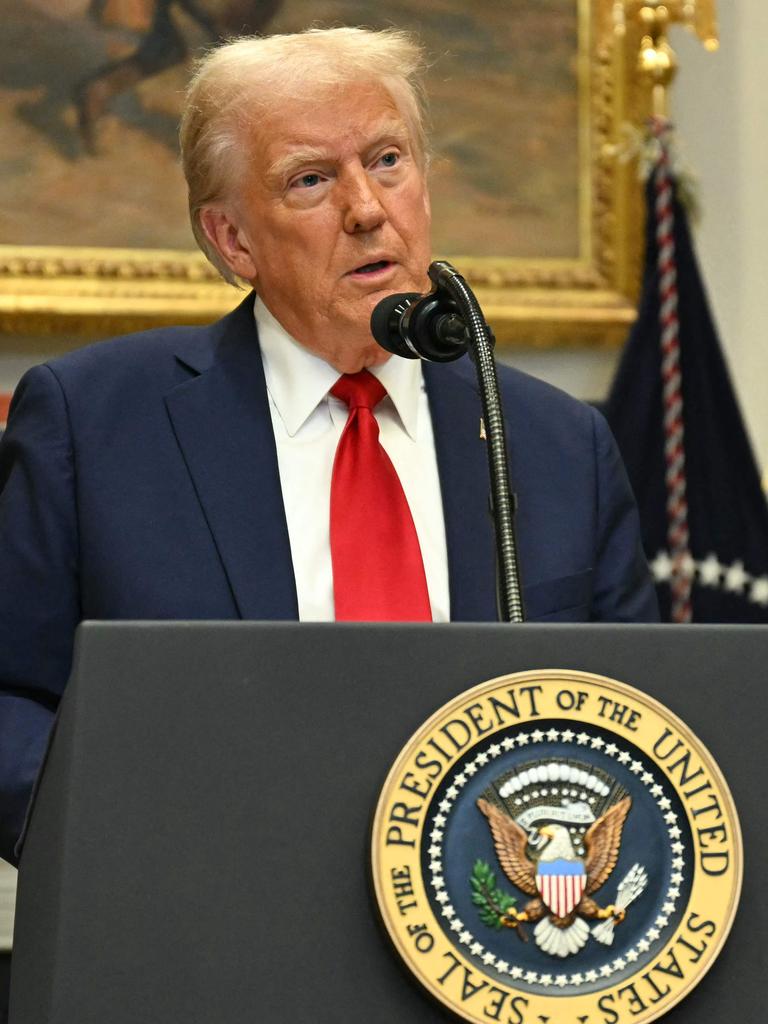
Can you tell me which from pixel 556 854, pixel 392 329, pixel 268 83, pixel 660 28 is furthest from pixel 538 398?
pixel 660 28

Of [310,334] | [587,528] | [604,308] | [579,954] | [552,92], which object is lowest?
[579,954]

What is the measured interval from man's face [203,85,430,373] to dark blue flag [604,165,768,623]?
86.2 inches

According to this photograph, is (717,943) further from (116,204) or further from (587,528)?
(116,204)

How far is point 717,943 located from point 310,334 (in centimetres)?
141

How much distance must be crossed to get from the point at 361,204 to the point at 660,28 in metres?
2.46

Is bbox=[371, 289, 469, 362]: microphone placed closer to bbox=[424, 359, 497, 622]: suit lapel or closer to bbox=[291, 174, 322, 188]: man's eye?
bbox=[424, 359, 497, 622]: suit lapel

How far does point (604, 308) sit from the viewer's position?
4.73 m

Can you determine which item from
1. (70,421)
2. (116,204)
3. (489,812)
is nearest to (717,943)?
(489,812)

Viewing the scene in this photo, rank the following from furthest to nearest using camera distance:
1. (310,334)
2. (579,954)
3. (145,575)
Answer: (310,334) → (145,575) → (579,954)

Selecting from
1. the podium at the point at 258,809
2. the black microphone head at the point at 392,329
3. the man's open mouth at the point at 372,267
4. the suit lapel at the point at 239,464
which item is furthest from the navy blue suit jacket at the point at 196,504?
the podium at the point at 258,809

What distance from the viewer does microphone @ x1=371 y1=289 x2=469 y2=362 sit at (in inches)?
72.0

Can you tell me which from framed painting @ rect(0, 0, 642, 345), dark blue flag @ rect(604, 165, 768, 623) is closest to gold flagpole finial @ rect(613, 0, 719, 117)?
framed painting @ rect(0, 0, 642, 345)

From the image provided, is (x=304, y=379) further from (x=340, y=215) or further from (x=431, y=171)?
(x=431, y=171)

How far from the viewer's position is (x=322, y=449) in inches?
96.6
